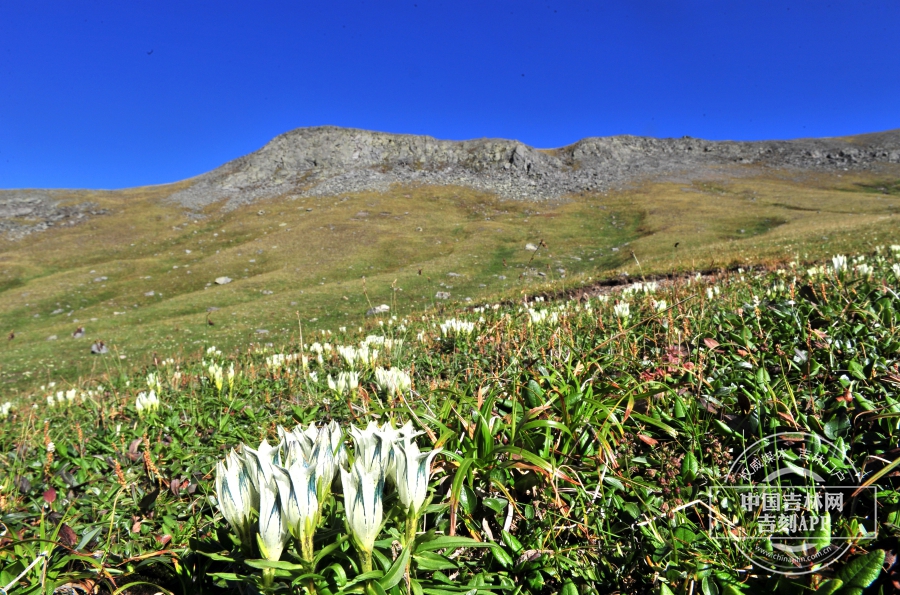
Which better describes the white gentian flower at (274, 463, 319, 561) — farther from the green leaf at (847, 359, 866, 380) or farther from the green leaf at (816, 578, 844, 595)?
the green leaf at (847, 359, 866, 380)

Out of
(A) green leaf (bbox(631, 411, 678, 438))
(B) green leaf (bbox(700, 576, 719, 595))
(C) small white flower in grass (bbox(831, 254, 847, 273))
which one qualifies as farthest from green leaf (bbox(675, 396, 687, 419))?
(C) small white flower in grass (bbox(831, 254, 847, 273))

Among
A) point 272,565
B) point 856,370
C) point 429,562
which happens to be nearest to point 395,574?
point 429,562

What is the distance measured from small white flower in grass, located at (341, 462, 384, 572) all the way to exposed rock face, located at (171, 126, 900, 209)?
235 ft

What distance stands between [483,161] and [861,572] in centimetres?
9037

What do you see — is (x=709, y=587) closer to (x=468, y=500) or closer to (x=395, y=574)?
(x=468, y=500)

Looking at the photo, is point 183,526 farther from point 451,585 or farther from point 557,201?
point 557,201

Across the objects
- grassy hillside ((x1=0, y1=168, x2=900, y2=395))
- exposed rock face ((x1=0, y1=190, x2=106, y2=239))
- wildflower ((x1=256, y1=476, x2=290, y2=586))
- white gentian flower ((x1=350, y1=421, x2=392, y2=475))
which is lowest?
wildflower ((x1=256, y1=476, x2=290, y2=586))

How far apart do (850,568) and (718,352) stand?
243 centimetres

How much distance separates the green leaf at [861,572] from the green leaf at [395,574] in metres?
1.62

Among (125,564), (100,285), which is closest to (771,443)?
(125,564)

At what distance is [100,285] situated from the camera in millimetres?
36656

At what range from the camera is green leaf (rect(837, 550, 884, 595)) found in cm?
154

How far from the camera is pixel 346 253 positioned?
42438 mm

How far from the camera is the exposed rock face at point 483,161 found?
78188mm
